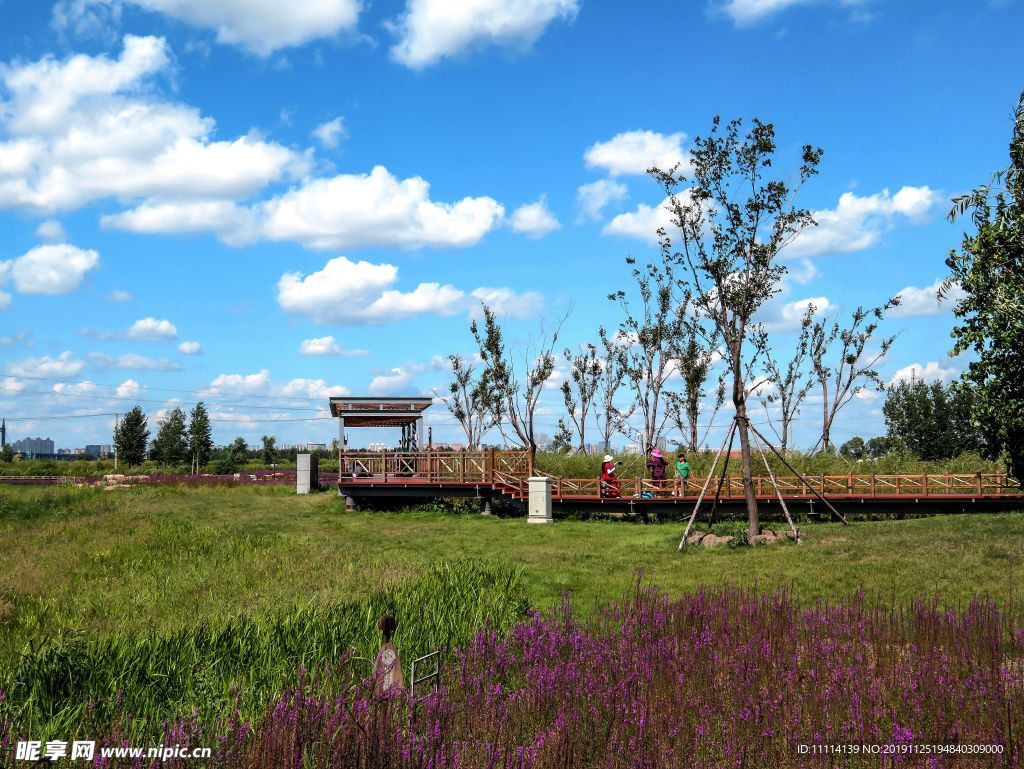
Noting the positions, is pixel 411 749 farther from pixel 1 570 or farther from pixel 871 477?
pixel 871 477

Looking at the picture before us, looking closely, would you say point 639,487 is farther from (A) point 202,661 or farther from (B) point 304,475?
(A) point 202,661

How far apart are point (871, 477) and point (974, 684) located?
2019 centimetres

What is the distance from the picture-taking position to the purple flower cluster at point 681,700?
16.2 ft

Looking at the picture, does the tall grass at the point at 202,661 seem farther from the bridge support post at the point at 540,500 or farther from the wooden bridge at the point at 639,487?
the wooden bridge at the point at 639,487

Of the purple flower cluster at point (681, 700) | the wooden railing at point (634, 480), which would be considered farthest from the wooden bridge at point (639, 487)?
the purple flower cluster at point (681, 700)

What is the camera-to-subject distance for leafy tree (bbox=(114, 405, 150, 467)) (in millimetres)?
68312

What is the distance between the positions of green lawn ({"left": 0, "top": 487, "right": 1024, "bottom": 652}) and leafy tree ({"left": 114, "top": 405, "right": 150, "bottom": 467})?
4503 cm

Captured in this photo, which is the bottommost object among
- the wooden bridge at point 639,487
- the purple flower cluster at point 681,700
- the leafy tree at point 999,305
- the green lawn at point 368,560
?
the green lawn at point 368,560

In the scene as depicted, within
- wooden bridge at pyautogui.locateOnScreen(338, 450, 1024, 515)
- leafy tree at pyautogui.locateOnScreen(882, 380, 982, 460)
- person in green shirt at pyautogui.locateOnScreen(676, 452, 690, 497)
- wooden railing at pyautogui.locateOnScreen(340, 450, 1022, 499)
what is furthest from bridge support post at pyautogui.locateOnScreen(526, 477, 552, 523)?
leafy tree at pyautogui.locateOnScreen(882, 380, 982, 460)

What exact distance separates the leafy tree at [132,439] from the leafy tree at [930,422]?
62401mm

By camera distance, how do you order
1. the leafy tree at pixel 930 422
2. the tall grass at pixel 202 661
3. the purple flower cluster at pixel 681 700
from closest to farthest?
the purple flower cluster at pixel 681 700 → the tall grass at pixel 202 661 → the leafy tree at pixel 930 422

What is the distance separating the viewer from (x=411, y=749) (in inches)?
190

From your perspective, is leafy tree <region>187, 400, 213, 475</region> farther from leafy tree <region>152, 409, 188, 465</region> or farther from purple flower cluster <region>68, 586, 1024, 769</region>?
purple flower cluster <region>68, 586, 1024, 769</region>

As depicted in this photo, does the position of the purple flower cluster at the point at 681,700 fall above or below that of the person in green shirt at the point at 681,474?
below
